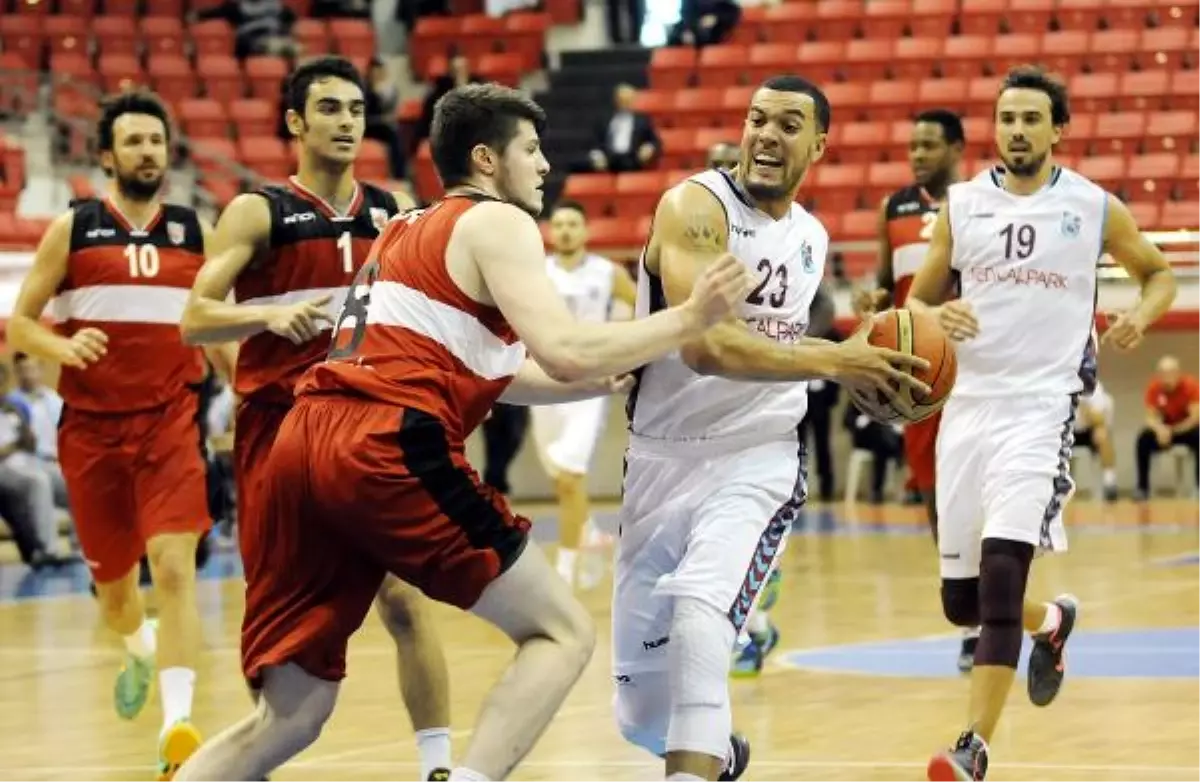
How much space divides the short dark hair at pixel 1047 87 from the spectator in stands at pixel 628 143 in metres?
15.0

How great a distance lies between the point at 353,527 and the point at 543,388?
90cm

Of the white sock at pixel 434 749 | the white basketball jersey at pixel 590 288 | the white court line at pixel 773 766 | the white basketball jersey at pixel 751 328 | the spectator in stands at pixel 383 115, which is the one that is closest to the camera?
the white basketball jersey at pixel 751 328

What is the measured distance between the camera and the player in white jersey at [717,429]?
6.05 m

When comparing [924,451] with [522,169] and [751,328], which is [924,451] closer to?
[751,328]

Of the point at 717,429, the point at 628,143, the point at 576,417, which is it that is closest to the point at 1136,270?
the point at 717,429

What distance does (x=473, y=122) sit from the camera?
18.4 feet

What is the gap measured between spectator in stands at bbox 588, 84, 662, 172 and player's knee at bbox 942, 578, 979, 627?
50.1ft

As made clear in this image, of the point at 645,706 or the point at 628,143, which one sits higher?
the point at 645,706

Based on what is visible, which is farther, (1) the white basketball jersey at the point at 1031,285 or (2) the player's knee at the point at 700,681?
(1) the white basketball jersey at the point at 1031,285

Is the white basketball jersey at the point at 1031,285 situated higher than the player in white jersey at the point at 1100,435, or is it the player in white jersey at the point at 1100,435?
the white basketball jersey at the point at 1031,285

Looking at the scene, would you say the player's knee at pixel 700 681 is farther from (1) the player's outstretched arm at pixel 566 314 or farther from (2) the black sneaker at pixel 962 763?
(2) the black sneaker at pixel 962 763

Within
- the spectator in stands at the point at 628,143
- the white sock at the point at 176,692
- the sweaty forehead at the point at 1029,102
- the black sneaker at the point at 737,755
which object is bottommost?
the spectator in stands at the point at 628,143

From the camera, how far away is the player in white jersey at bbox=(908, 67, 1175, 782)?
301 inches

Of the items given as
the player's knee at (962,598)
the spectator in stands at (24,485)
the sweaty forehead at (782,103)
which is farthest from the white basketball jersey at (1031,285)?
the spectator in stands at (24,485)
